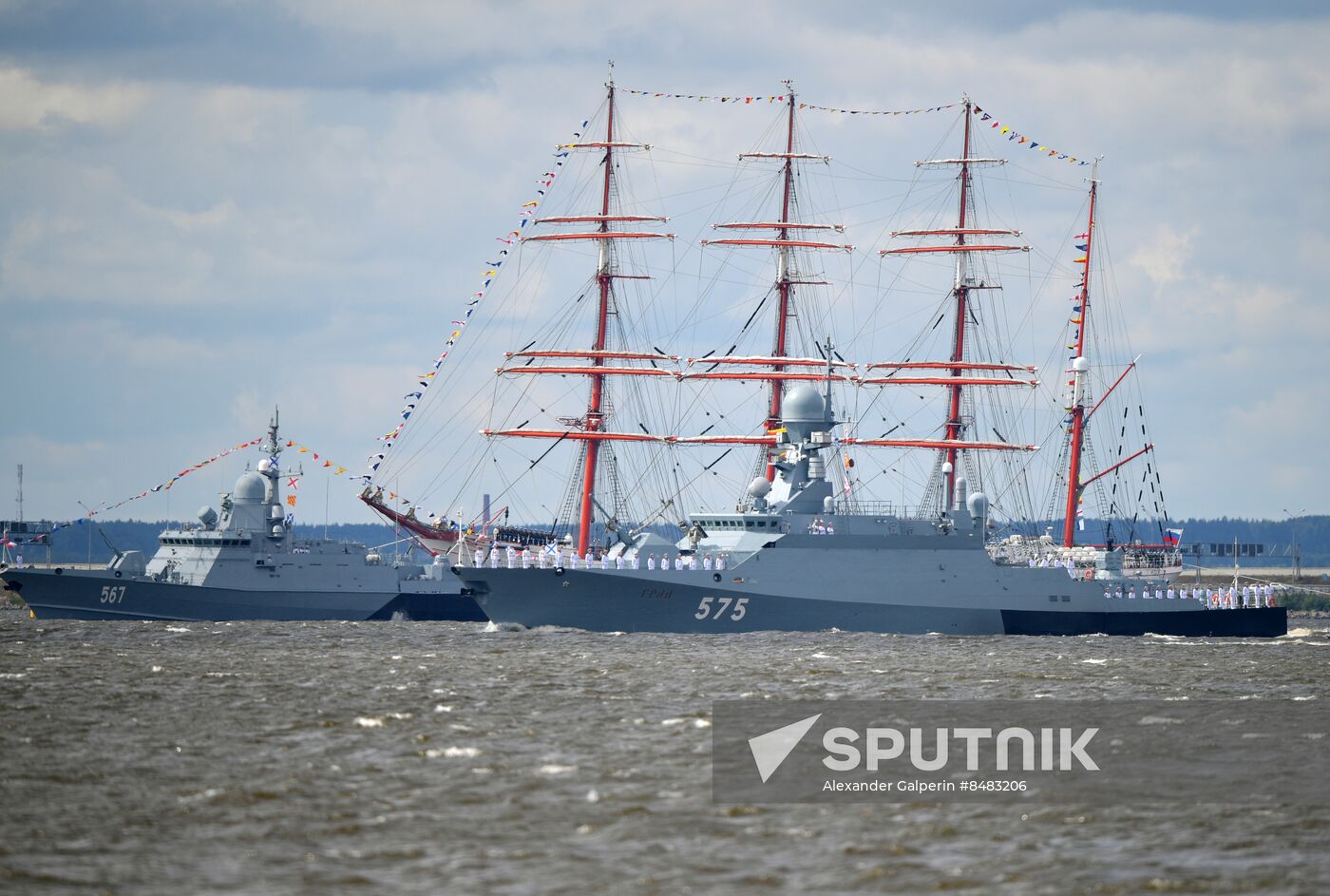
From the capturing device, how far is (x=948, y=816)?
22266 millimetres

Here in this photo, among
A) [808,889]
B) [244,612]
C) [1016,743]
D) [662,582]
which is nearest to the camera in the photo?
[808,889]

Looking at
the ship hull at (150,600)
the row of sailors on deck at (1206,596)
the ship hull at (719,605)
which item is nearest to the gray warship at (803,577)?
the ship hull at (719,605)

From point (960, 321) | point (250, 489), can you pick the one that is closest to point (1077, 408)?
point (960, 321)

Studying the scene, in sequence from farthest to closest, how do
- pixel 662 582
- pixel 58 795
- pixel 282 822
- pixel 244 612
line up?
pixel 244 612 < pixel 662 582 < pixel 58 795 < pixel 282 822

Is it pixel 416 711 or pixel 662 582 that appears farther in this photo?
pixel 662 582

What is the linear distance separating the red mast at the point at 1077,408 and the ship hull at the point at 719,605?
513 inches

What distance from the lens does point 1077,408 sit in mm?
78812

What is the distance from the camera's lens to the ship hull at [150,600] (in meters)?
71.4

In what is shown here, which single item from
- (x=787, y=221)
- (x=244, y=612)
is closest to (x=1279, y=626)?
(x=787, y=221)

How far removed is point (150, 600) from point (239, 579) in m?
3.86

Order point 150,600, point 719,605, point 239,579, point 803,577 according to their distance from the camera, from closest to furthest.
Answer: point 719,605, point 803,577, point 150,600, point 239,579

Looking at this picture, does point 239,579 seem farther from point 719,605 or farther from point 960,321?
point 960,321

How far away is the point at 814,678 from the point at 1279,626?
4098 cm

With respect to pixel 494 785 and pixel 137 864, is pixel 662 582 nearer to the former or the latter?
pixel 494 785
